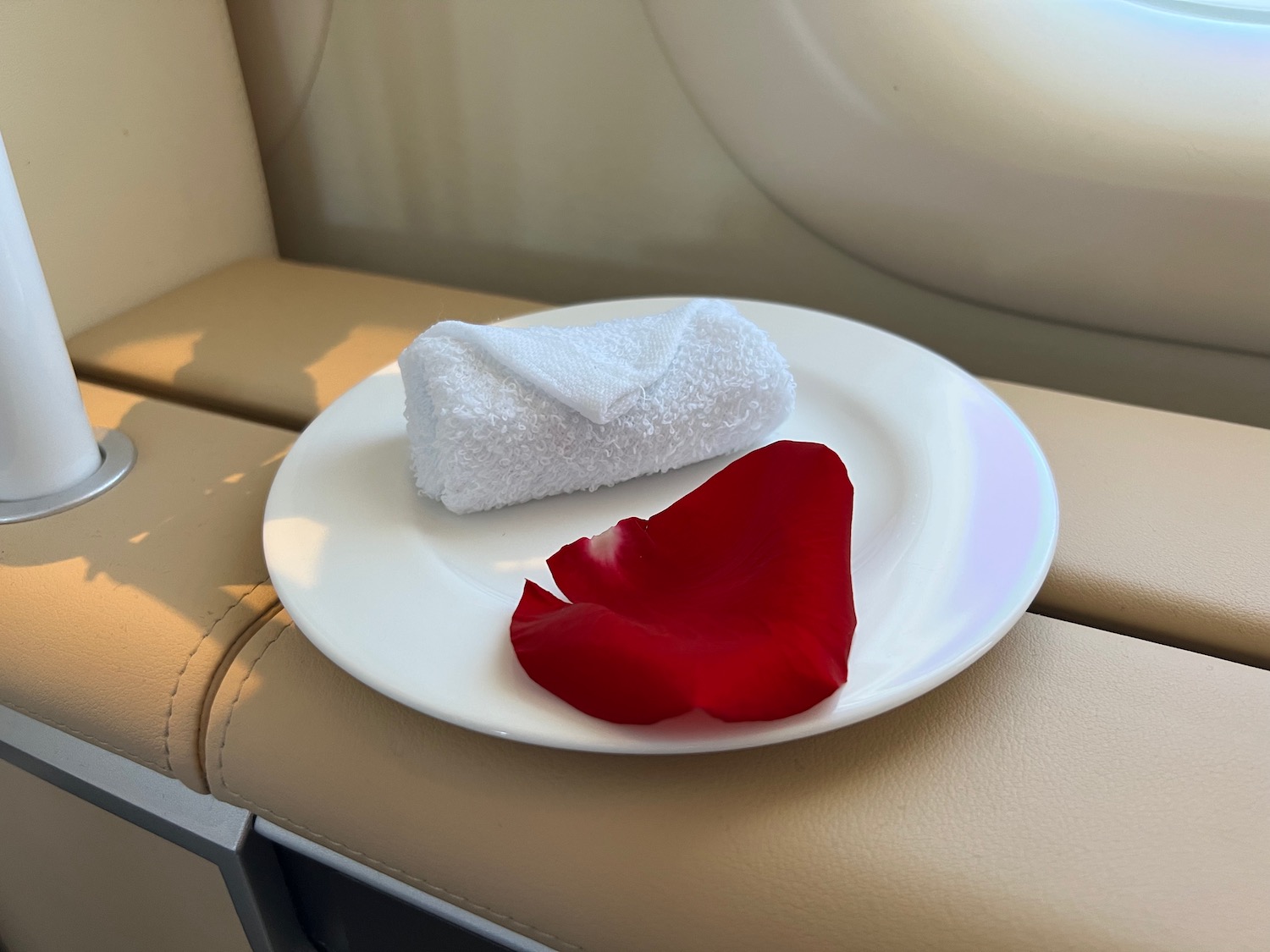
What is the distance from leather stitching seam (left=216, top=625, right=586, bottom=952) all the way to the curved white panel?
466mm

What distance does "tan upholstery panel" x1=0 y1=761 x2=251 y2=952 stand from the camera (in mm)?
417

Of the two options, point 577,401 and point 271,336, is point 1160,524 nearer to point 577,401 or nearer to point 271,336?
point 577,401

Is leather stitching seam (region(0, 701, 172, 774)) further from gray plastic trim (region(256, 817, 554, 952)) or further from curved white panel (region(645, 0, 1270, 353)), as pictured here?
curved white panel (region(645, 0, 1270, 353))

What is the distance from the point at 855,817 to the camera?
29 centimetres

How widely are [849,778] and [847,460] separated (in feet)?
0.57

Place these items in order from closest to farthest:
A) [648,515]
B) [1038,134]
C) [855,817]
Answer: [855,817] < [648,515] < [1038,134]

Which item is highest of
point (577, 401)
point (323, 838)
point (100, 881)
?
point (577, 401)

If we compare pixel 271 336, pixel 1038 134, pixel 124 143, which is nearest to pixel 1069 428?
pixel 1038 134

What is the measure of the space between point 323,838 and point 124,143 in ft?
1.80

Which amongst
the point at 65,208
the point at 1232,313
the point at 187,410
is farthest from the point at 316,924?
the point at 1232,313

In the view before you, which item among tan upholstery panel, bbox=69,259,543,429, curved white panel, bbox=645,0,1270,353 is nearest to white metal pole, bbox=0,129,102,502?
tan upholstery panel, bbox=69,259,543,429

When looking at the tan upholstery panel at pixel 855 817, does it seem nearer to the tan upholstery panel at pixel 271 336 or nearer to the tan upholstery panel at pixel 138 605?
the tan upholstery panel at pixel 138 605

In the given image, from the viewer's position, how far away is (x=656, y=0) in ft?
1.99

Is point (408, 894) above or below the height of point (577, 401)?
below
